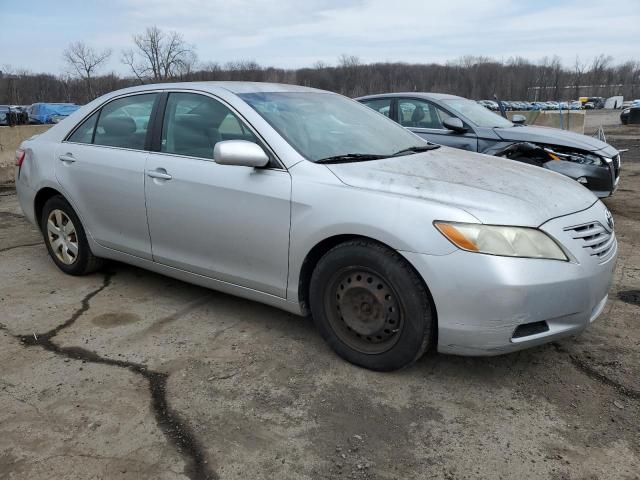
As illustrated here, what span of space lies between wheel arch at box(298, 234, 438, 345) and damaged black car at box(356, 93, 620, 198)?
427 cm

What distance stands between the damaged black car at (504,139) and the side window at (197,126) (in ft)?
13.0

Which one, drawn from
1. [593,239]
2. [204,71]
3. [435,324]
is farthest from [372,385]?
[204,71]

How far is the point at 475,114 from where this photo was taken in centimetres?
731

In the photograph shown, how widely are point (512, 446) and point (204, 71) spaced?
3380 inches

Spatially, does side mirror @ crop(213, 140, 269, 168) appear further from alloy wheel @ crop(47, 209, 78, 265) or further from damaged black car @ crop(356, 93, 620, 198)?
damaged black car @ crop(356, 93, 620, 198)

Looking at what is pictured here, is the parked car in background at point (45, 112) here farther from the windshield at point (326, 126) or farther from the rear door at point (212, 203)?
the windshield at point (326, 126)

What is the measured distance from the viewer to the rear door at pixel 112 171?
3.84 meters

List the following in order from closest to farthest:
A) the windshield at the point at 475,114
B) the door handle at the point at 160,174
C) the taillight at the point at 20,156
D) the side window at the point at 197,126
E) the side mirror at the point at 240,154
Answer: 1. the side mirror at the point at 240,154
2. the side window at the point at 197,126
3. the door handle at the point at 160,174
4. the taillight at the point at 20,156
5. the windshield at the point at 475,114

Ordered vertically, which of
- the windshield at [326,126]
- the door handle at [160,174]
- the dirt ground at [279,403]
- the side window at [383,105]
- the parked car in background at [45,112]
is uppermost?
the parked car in background at [45,112]

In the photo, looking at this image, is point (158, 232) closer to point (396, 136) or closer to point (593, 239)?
point (396, 136)

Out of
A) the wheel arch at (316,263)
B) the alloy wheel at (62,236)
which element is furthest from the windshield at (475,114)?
the alloy wheel at (62,236)

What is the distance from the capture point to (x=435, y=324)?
107 inches

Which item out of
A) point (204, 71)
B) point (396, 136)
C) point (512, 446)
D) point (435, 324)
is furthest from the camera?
point (204, 71)

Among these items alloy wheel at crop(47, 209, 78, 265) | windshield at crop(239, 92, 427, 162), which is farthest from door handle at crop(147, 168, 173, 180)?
alloy wheel at crop(47, 209, 78, 265)
